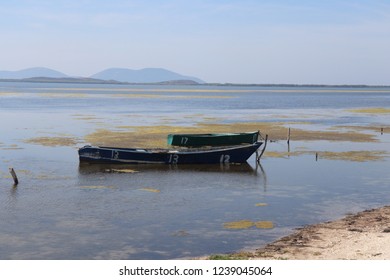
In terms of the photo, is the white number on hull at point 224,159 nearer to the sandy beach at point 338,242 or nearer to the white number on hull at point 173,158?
the white number on hull at point 173,158

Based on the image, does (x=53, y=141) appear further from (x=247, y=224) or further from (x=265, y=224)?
(x=265, y=224)

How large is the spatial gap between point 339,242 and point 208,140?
20.5 m

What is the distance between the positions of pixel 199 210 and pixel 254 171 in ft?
34.5

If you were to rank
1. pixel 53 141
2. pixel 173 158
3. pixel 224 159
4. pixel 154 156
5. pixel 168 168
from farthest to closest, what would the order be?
pixel 53 141, pixel 224 159, pixel 173 158, pixel 154 156, pixel 168 168

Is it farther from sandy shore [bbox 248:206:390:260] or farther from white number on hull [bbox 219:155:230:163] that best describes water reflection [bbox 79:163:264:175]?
sandy shore [bbox 248:206:390:260]

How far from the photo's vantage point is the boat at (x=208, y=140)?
36.8 meters

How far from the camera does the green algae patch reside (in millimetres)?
19812

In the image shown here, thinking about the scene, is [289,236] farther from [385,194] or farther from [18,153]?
[18,153]

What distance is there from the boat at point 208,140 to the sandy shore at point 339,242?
16.6m

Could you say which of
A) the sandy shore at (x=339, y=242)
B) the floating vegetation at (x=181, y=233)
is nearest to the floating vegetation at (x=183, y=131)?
the floating vegetation at (x=181, y=233)

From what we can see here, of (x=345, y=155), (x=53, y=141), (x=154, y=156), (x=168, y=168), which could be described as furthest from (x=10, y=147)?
(x=345, y=155)

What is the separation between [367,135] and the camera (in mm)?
50250

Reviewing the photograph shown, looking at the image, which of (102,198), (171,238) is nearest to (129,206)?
(102,198)

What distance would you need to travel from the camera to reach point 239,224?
20.2 meters
